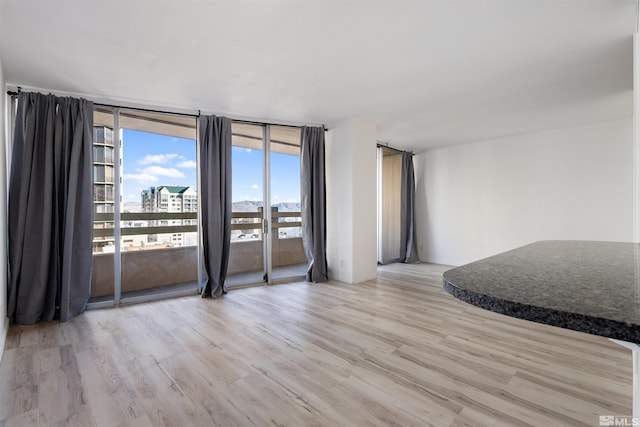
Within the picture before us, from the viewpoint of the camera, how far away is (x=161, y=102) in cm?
370

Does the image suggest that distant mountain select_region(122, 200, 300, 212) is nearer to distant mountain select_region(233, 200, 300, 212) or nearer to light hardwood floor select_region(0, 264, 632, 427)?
distant mountain select_region(233, 200, 300, 212)

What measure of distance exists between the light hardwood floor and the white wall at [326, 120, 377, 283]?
4.65 feet

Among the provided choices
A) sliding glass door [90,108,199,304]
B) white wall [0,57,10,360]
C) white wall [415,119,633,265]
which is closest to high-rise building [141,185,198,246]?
sliding glass door [90,108,199,304]

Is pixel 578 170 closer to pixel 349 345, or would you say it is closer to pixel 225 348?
pixel 349 345

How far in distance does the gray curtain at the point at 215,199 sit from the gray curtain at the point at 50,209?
49.2 inches

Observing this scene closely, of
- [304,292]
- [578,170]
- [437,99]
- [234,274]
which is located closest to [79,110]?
[234,274]

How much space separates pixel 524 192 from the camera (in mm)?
5336

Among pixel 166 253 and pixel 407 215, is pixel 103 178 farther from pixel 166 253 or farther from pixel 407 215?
A: pixel 407 215

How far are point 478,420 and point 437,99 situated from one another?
3.33m

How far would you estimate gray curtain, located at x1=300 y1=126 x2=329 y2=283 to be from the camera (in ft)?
15.6

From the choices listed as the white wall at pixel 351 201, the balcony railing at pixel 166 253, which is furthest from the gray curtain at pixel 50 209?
the white wall at pixel 351 201

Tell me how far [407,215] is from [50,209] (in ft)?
19.7

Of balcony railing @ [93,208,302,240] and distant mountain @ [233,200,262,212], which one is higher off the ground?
distant mountain @ [233,200,262,212]

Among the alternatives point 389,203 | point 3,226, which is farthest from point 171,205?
point 389,203
